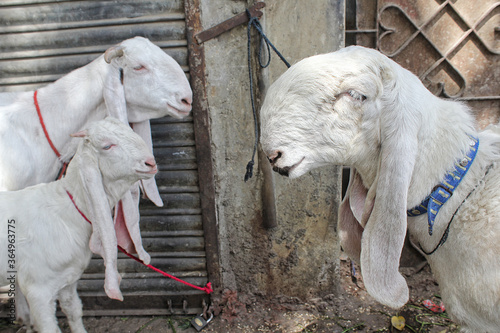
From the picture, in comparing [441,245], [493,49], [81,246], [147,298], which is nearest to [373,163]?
[441,245]

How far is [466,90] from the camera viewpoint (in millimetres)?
3090

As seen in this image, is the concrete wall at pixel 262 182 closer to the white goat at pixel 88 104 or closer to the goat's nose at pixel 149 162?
the white goat at pixel 88 104

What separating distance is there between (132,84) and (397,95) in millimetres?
1523

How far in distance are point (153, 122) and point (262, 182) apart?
3.34ft

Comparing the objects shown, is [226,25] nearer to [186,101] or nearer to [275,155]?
[186,101]

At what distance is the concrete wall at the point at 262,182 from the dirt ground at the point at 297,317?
0.12 meters

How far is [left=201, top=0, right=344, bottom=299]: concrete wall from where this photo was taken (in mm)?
2648

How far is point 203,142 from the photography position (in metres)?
2.88

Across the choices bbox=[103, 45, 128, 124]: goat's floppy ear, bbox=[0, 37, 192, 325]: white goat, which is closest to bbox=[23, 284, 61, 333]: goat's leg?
bbox=[0, 37, 192, 325]: white goat

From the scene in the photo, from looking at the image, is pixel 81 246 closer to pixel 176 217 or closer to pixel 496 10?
pixel 176 217

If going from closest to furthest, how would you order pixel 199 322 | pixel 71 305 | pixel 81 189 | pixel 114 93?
1. pixel 81 189
2. pixel 114 93
3. pixel 71 305
4. pixel 199 322

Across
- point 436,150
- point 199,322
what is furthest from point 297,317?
point 436,150

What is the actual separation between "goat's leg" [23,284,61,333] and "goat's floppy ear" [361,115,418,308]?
1723mm

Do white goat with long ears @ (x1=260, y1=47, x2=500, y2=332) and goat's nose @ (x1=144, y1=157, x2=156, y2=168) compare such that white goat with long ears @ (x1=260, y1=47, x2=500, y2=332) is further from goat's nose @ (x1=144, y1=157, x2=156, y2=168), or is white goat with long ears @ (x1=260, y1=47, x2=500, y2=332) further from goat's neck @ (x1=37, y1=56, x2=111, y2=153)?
goat's neck @ (x1=37, y1=56, x2=111, y2=153)
